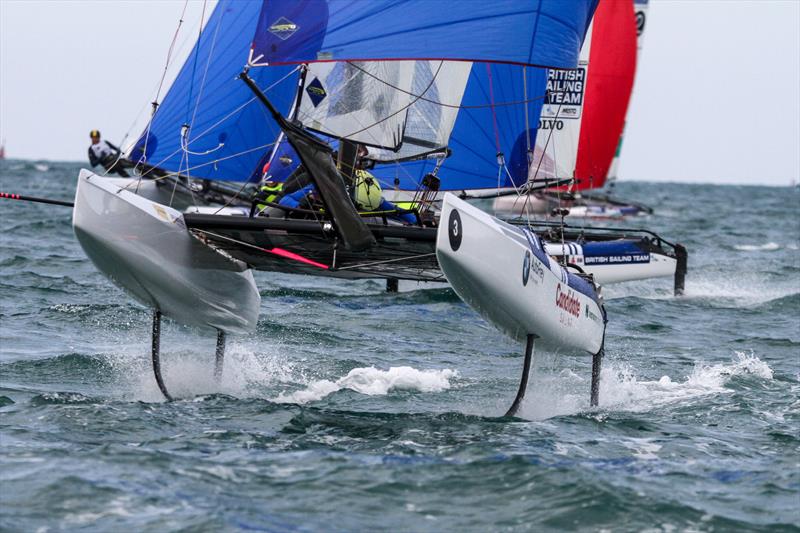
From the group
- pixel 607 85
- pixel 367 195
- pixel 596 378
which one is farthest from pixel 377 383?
pixel 607 85

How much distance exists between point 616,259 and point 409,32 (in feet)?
25.5

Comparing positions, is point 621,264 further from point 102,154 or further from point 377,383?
point 102,154

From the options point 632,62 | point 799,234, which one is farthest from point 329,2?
point 799,234

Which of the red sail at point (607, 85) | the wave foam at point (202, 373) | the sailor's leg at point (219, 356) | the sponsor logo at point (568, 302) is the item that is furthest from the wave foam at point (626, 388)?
the red sail at point (607, 85)

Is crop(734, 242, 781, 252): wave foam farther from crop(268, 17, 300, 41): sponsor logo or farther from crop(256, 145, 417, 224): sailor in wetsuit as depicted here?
crop(268, 17, 300, 41): sponsor logo

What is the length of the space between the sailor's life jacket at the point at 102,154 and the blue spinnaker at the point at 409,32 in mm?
11881

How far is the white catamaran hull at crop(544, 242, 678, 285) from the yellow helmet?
6.25 meters

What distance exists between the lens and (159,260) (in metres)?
7.30

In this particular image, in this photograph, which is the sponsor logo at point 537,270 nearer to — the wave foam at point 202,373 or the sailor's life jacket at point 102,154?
Answer: the wave foam at point 202,373

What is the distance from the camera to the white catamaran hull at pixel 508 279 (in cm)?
631

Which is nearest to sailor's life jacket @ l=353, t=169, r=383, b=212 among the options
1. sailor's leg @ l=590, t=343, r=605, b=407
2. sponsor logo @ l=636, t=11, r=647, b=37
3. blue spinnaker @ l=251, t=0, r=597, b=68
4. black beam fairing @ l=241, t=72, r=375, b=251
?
black beam fairing @ l=241, t=72, r=375, b=251

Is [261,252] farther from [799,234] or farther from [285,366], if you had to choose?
[799,234]

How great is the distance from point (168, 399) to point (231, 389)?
58 centimetres

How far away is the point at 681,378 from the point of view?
29.8ft
